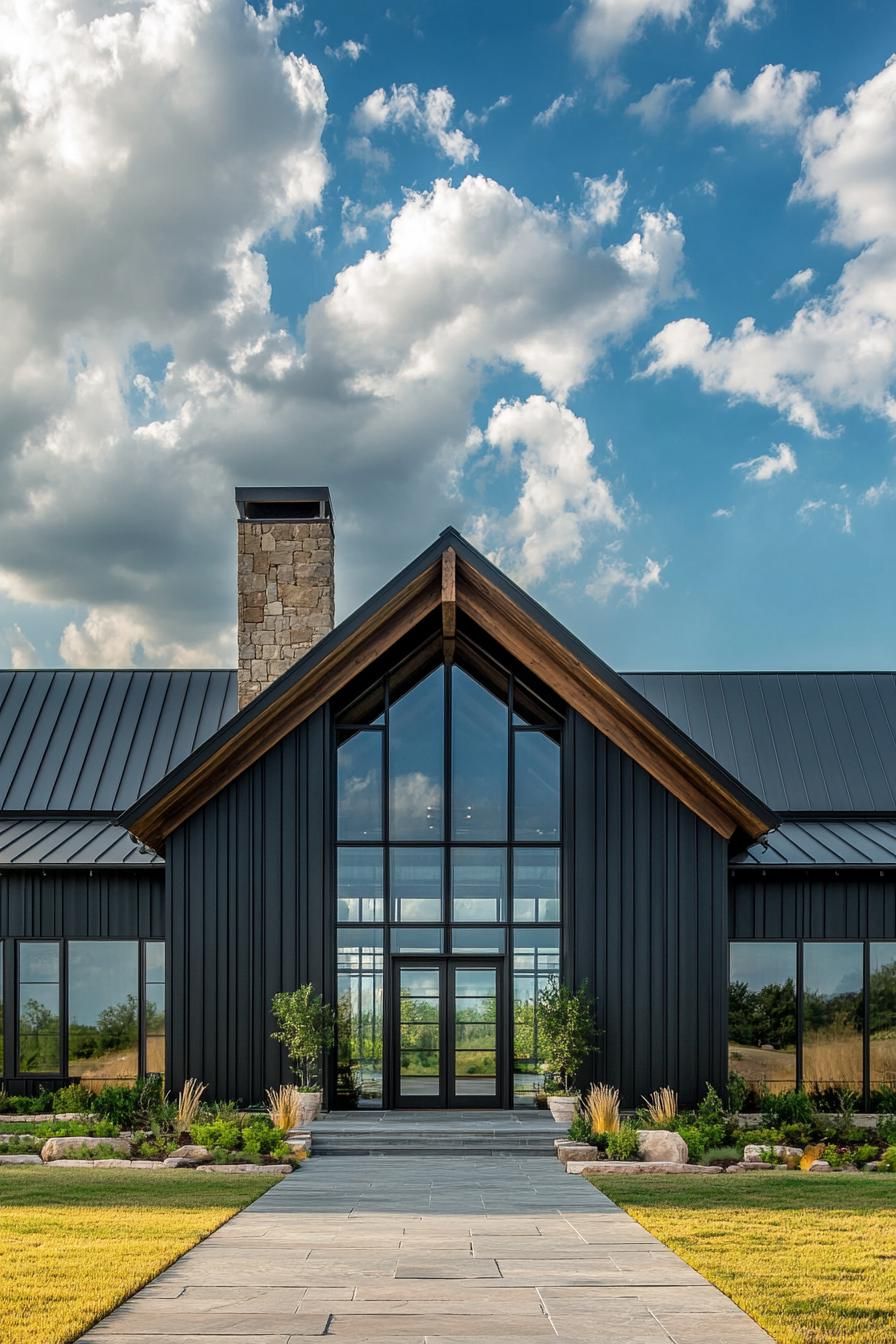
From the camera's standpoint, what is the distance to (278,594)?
1969cm

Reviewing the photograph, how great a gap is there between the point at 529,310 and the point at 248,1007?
11555mm

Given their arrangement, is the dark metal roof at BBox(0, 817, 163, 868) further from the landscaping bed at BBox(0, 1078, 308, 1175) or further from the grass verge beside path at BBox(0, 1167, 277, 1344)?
the grass verge beside path at BBox(0, 1167, 277, 1344)

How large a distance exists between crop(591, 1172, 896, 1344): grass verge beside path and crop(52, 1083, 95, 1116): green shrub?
288 inches

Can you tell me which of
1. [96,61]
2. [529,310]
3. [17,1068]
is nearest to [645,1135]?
[17,1068]

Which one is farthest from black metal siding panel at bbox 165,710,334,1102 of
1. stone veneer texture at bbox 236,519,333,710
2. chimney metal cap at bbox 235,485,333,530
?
chimney metal cap at bbox 235,485,333,530

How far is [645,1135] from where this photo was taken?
13266 mm

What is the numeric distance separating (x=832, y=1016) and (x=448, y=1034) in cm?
541

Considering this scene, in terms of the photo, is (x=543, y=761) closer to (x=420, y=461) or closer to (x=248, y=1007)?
(x=248, y=1007)

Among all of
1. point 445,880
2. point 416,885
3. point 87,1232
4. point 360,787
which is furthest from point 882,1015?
point 87,1232

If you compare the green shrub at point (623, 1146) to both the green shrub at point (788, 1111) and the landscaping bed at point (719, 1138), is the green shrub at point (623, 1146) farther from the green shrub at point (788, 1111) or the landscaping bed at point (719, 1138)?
the green shrub at point (788, 1111)

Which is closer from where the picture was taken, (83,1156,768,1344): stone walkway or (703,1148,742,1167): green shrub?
(83,1156,768,1344): stone walkway

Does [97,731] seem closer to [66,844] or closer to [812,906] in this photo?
[66,844]

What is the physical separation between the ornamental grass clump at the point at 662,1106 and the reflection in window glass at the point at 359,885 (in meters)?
4.30

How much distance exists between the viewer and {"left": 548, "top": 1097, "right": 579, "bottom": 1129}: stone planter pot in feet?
48.8
